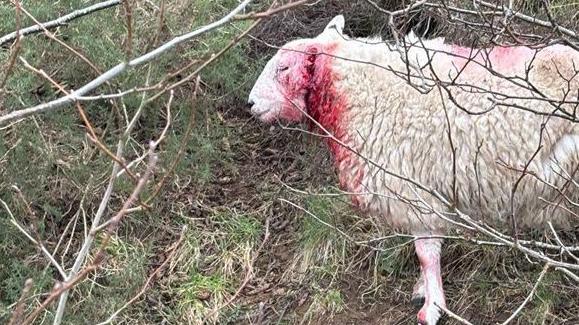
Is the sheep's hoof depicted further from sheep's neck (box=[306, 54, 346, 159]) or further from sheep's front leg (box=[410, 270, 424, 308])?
sheep's neck (box=[306, 54, 346, 159])

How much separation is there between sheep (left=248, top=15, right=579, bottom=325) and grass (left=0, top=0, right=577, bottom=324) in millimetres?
380

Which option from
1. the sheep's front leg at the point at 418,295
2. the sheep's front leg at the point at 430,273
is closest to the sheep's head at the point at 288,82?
the sheep's front leg at the point at 430,273

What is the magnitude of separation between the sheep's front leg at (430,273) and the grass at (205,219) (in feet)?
0.51

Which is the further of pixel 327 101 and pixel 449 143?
pixel 327 101

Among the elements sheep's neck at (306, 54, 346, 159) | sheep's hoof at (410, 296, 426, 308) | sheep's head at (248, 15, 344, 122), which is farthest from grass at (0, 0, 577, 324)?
sheep's neck at (306, 54, 346, 159)

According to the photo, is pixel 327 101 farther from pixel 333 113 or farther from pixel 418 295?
pixel 418 295

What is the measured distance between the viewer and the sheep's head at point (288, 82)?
14.4ft

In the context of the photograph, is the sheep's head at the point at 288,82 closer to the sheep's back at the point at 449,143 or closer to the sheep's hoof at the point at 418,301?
the sheep's back at the point at 449,143

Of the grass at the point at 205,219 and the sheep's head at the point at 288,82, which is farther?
the grass at the point at 205,219

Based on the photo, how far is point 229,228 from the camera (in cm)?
550

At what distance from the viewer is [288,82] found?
4.44 m

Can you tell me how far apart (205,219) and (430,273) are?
1.84 meters

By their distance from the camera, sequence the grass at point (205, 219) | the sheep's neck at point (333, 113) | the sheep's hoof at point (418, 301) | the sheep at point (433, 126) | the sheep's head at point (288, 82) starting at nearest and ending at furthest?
the sheep at point (433, 126)
the sheep's neck at point (333, 113)
the sheep's head at point (288, 82)
the sheep's hoof at point (418, 301)
the grass at point (205, 219)

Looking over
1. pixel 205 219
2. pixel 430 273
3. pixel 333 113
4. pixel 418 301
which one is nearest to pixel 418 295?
pixel 418 301
